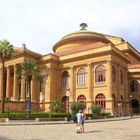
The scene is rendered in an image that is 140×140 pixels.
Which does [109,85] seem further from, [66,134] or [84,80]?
[66,134]

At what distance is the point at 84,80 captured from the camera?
64.8m

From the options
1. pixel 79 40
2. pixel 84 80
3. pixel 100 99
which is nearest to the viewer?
pixel 100 99

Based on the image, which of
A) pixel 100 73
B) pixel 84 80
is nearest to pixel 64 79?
pixel 84 80

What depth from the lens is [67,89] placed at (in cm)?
6725

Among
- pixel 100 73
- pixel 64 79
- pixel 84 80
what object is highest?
pixel 100 73

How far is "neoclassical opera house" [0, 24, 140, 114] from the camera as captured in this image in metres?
61.0

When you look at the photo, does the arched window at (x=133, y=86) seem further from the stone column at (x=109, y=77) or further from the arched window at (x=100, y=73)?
the stone column at (x=109, y=77)

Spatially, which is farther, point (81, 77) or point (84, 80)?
point (81, 77)

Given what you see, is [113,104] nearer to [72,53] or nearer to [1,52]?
[72,53]

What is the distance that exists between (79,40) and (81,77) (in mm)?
14983

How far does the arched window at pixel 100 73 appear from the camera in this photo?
2437 inches

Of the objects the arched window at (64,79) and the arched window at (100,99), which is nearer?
the arched window at (100,99)

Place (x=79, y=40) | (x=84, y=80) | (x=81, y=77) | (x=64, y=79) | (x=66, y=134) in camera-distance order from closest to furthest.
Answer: (x=66, y=134) → (x=84, y=80) → (x=81, y=77) → (x=64, y=79) → (x=79, y=40)

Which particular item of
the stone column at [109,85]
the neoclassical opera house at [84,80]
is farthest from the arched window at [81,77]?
the stone column at [109,85]
